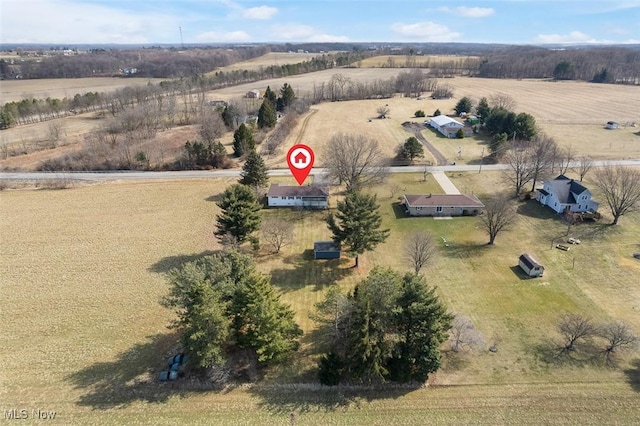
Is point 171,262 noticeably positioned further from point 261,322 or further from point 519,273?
point 519,273

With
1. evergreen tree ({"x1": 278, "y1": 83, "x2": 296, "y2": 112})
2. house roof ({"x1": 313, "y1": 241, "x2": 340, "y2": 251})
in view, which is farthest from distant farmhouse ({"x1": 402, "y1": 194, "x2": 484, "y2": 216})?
evergreen tree ({"x1": 278, "y1": 83, "x2": 296, "y2": 112})

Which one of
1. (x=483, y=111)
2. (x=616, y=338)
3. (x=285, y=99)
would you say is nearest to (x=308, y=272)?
(x=616, y=338)

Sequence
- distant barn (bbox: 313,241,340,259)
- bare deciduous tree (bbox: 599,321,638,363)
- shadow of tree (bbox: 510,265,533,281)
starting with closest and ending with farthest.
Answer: bare deciduous tree (bbox: 599,321,638,363)
shadow of tree (bbox: 510,265,533,281)
distant barn (bbox: 313,241,340,259)

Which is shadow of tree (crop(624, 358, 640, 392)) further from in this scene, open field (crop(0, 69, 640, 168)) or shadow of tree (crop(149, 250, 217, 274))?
open field (crop(0, 69, 640, 168))

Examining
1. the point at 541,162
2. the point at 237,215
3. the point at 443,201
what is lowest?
the point at 443,201

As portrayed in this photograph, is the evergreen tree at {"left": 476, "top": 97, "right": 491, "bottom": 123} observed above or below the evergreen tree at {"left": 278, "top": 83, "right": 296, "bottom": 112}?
below

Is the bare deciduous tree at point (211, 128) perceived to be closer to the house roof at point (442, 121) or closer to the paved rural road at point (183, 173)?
the paved rural road at point (183, 173)

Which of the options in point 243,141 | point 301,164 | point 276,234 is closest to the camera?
point 276,234
